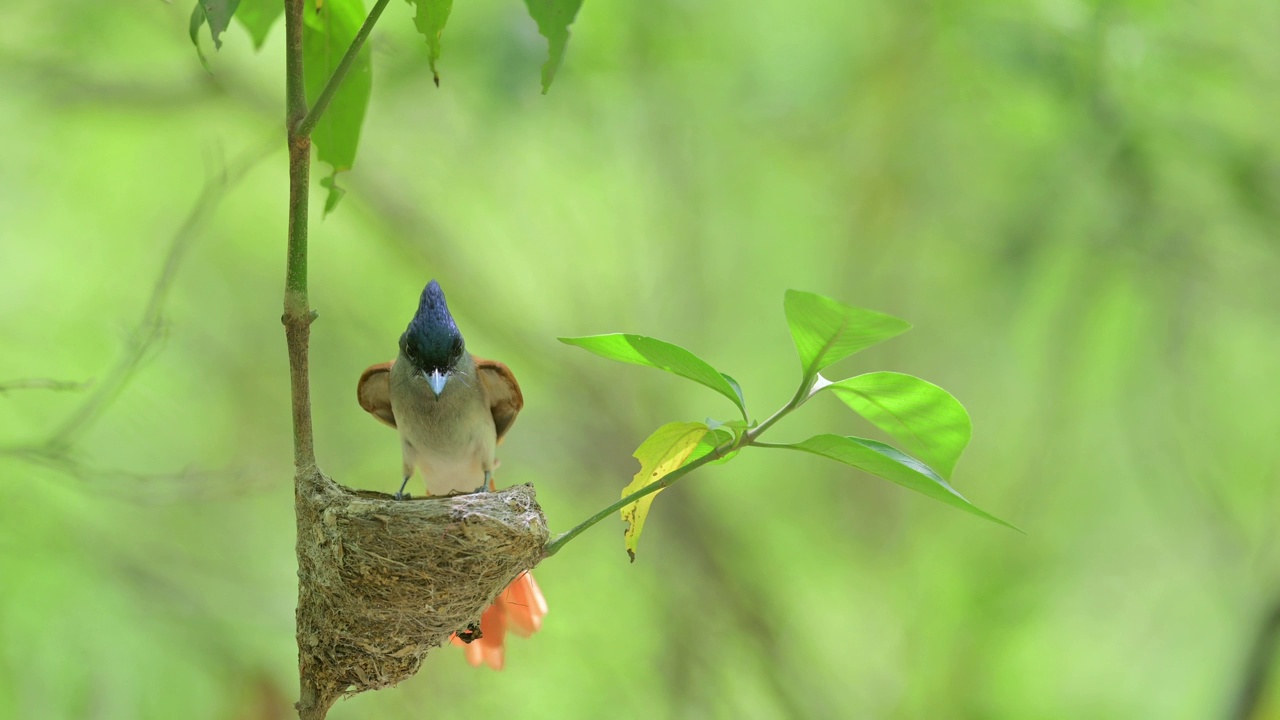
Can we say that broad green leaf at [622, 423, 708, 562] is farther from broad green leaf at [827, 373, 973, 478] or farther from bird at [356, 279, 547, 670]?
bird at [356, 279, 547, 670]

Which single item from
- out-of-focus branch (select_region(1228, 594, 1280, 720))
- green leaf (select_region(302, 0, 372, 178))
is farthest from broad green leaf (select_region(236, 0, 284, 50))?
out-of-focus branch (select_region(1228, 594, 1280, 720))

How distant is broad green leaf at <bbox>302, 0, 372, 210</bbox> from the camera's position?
62.1 inches

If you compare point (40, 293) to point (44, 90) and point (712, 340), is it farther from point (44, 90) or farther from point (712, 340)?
point (712, 340)

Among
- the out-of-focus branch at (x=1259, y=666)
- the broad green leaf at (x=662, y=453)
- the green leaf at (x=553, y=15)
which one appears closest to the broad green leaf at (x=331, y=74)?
the green leaf at (x=553, y=15)

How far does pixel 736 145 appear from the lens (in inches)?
213

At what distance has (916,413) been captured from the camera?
1.33 m

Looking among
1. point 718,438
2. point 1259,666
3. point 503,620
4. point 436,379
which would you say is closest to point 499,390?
point 436,379

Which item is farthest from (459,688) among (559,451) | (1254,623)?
(1254,623)

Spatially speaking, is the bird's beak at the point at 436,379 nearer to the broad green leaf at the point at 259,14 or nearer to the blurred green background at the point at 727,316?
the broad green leaf at the point at 259,14

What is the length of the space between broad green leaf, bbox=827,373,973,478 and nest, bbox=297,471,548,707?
600 mm

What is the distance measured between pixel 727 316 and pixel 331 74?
4.00 m

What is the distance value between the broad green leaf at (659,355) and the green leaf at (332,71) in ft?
1.80

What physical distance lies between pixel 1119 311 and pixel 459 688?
3655 mm

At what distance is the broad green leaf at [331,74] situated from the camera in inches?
62.1
